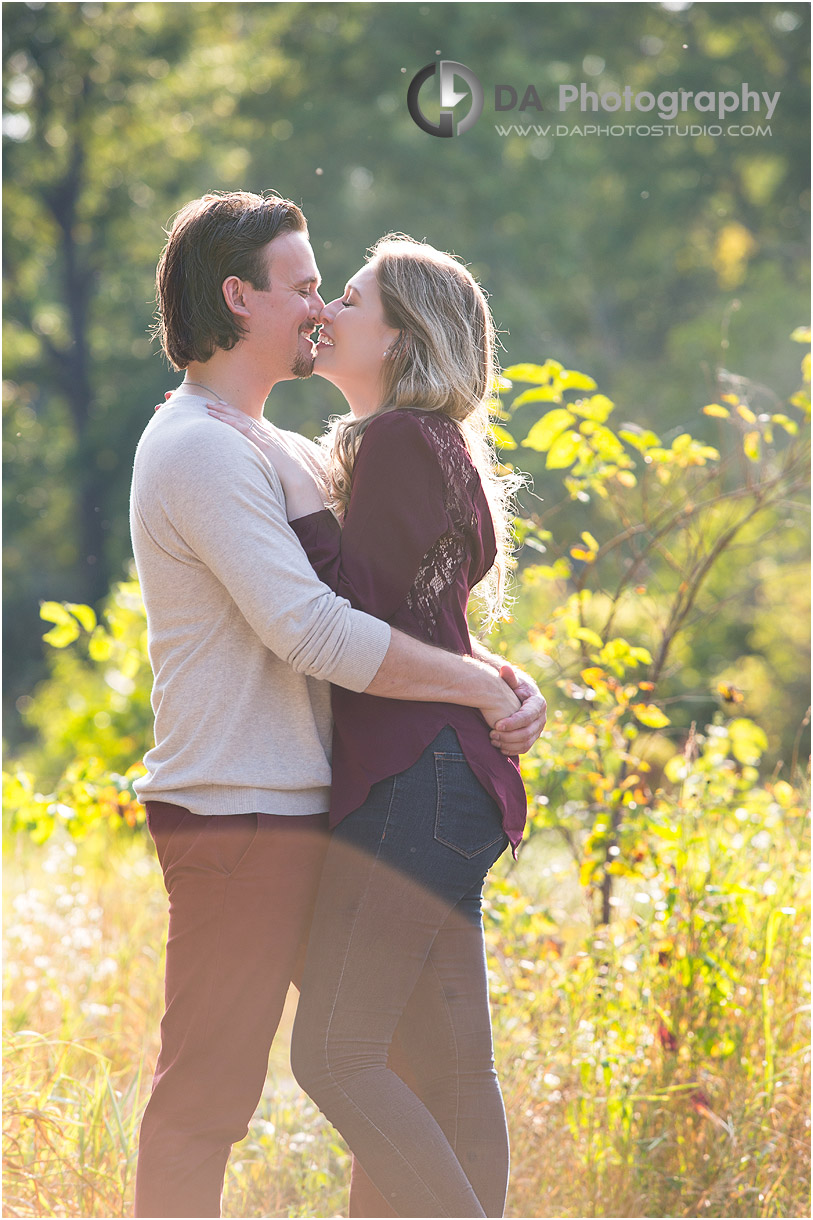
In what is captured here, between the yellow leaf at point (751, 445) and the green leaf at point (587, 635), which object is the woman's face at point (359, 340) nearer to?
the green leaf at point (587, 635)

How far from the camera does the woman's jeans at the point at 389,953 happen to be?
171cm

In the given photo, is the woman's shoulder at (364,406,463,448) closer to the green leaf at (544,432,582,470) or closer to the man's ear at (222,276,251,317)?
the man's ear at (222,276,251,317)

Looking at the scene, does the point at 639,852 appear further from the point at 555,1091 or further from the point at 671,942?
the point at 555,1091

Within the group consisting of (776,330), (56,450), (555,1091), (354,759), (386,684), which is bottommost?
(555,1091)

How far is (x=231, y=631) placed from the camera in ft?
5.87

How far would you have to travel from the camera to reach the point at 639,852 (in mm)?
2801

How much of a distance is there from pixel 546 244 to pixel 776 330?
323cm

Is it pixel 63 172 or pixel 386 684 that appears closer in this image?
pixel 386 684

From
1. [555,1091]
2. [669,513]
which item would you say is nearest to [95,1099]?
[555,1091]

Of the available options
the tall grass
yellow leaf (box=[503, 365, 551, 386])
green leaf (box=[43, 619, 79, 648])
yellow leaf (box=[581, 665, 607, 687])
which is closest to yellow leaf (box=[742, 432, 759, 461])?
yellow leaf (box=[503, 365, 551, 386])

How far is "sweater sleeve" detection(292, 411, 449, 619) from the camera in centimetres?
175

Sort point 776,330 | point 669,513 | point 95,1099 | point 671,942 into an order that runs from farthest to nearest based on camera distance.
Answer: point 776,330
point 669,513
point 671,942
point 95,1099

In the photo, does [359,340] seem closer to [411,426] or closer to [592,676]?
[411,426]

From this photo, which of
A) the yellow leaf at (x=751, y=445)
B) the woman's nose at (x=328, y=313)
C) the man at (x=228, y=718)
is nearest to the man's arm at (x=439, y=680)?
the man at (x=228, y=718)
